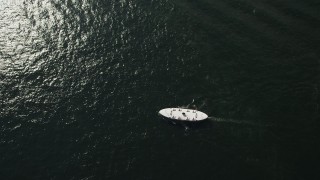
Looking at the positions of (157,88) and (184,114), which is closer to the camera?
(184,114)

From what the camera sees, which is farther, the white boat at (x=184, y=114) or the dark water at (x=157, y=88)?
the white boat at (x=184, y=114)

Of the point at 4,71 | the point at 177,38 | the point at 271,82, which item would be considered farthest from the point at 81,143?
the point at 271,82

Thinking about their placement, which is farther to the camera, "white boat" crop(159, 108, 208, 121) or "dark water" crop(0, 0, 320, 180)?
"white boat" crop(159, 108, 208, 121)

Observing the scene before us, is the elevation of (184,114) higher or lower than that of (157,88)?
lower
